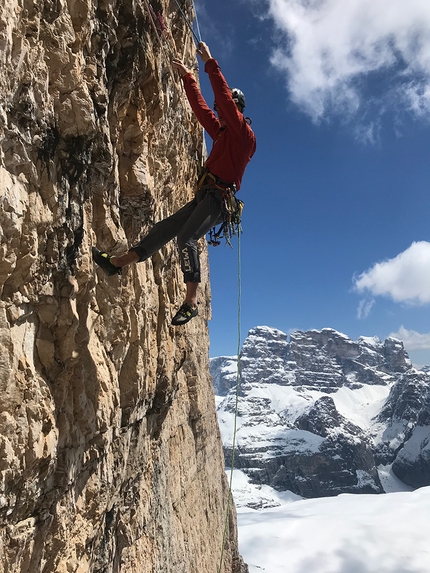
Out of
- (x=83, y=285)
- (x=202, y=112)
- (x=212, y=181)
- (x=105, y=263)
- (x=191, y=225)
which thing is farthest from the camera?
(x=202, y=112)

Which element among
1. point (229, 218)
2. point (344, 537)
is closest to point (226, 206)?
point (229, 218)

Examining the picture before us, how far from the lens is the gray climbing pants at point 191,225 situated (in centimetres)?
456

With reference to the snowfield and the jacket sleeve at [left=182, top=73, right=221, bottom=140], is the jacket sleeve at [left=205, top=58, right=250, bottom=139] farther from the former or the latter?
the snowfield

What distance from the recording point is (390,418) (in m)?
195

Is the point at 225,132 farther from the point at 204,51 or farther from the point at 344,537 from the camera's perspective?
the point at 344,537

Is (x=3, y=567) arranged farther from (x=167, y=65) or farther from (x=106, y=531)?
(x=167, y=65)

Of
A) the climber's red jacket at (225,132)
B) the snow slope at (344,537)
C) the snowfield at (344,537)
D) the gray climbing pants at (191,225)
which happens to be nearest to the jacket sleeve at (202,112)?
the climber's red jacket at (225,132)

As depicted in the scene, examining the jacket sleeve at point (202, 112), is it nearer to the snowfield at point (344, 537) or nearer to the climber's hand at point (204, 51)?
the climber's hand at point (204, 51)

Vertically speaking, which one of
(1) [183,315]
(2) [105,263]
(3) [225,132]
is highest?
(3) [225,132]

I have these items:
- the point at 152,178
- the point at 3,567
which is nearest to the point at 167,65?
the point at 152,178

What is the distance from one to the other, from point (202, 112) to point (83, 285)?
8.67 feet

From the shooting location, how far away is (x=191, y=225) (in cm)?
470

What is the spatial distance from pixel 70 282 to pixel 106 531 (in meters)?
3.35

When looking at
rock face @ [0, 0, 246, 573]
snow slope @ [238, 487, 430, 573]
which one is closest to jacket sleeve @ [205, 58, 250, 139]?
rock face @ [0, 0, 246, 573]
